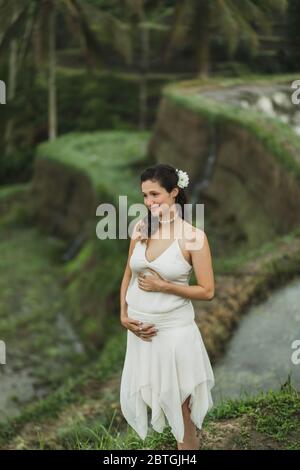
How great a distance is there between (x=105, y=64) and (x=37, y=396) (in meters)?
16.0

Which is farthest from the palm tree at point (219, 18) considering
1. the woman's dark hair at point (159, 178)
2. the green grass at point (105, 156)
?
the woman's dark hair at point (159, 178)

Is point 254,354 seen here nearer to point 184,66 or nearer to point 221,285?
point 221,285

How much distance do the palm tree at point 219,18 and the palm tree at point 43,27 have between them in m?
1.27

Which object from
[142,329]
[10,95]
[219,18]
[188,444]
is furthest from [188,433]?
[10,95]

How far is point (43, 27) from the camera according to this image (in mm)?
10531

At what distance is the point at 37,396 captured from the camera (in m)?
9.24

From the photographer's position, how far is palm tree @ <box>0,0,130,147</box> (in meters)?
6.00

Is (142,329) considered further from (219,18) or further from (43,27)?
(219,18)

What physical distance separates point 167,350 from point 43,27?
807 cm

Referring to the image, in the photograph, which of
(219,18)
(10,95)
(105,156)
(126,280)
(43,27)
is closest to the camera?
(126,280)

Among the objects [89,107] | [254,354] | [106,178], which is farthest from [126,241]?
[89,107]

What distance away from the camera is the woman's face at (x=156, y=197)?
343cm

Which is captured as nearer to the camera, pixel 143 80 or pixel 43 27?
pixel 43 27

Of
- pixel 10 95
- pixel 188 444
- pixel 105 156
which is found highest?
pixel 10 95
